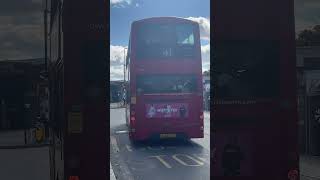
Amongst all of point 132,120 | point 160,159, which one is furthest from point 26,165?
point 160,159

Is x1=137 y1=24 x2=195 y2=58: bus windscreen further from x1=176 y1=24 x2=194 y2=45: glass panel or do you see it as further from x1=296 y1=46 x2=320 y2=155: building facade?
x1=296 y1=46 x2=320 y2=155: building facade

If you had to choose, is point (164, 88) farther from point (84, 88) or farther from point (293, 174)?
point (84, 88)

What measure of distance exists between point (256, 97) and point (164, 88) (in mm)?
12231

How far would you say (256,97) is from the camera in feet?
15.2

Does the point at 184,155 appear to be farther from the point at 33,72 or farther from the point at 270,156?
the point at 33,72

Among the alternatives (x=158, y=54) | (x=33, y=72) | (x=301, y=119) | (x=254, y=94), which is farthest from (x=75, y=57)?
(x=33, y=72)

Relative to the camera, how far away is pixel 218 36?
4590 millimetres

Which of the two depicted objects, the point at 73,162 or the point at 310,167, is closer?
the point at 73,162

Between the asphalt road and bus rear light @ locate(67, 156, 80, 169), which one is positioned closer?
bus rear light @ locate(67, 156, 80, 169)

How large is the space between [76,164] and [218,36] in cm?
162

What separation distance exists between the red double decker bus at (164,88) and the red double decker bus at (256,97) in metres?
10.4

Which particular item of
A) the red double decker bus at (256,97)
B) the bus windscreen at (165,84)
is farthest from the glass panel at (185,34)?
the red double decker bus at (256,97)

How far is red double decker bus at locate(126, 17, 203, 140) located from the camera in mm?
15906

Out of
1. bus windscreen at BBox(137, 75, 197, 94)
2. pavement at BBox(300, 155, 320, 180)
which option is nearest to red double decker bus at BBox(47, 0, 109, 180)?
pavement at BBox(300, 155, 320, 180)
